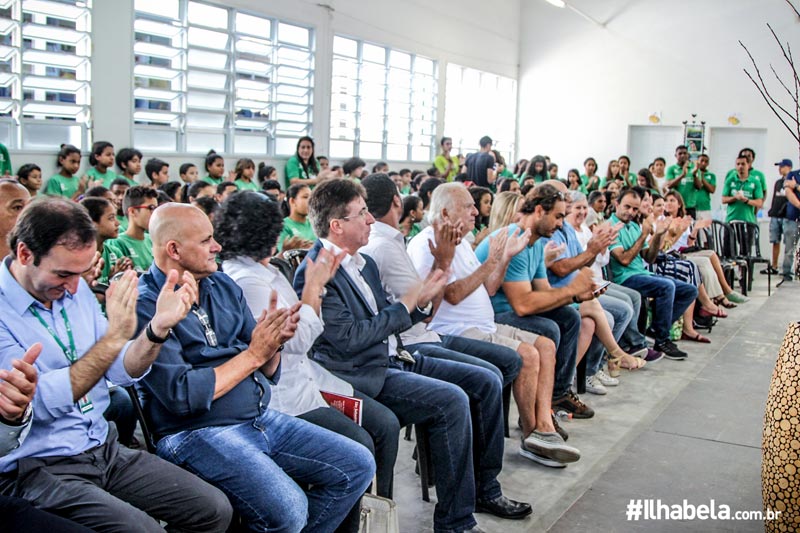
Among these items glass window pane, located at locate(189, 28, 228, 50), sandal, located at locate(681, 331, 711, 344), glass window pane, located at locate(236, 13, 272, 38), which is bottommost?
sandal, located at locate(681, 331, 711, 344)

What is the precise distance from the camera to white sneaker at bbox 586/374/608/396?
507 centimetres

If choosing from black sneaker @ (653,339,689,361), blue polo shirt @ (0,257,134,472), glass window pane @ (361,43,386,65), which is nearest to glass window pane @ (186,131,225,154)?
glass window pane @ (361,43,386,65)

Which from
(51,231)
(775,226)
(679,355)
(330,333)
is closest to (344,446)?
(330,333)

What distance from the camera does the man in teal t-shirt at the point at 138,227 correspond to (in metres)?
4.42

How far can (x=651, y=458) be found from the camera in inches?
149

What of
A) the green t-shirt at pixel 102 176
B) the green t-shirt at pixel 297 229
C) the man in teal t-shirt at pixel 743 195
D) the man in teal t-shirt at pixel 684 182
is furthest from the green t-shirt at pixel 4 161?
the man in teal t-shirt at pixel 684 182

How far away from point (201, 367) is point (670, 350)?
15.2ft

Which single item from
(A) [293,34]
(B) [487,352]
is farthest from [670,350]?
(A) [293,34]

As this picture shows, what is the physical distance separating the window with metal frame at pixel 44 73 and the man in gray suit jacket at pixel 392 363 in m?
5.48

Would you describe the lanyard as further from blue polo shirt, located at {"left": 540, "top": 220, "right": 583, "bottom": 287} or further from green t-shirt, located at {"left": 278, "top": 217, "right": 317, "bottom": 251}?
green t-shirt, located at {"left": 278, "top": 217, "right": 317, "bottom": 251}

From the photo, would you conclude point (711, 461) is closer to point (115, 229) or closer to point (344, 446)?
point (344, 446)

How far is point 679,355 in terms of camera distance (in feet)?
19.8

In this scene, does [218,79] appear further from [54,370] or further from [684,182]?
[54,370]

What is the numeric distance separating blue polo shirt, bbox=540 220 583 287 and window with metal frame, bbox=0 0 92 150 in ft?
17.3
